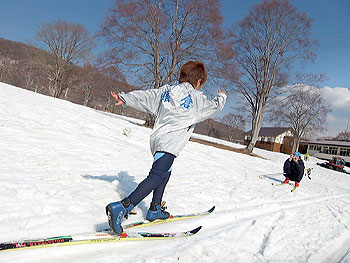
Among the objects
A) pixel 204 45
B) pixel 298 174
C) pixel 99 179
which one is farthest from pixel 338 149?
pixel 99 179

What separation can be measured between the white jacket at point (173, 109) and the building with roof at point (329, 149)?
4759 cm

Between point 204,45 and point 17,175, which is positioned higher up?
point 204,45

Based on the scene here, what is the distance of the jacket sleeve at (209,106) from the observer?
2.40 metres

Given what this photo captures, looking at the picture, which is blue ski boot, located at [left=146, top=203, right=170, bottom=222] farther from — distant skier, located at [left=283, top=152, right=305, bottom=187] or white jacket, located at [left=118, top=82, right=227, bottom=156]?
distant skier, located at [left=283, top=152, right=305, bottom=187]

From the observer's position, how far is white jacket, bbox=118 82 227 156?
2227 millimetres

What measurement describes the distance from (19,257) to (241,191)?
14.8 ft

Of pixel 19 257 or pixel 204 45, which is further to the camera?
pixel 204 45

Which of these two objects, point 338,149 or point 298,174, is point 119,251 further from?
point 338,149

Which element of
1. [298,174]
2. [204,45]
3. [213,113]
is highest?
[204,45]

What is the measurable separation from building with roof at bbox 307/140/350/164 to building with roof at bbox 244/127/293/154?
5130mm

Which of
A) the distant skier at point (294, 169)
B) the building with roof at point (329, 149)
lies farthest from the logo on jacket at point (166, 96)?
the building with roof at point (329, 149)

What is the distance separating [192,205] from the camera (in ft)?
11.5

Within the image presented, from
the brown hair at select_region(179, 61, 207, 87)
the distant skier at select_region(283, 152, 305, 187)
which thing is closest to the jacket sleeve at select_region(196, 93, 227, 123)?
the brown hair at select_region(179, 61, 207, 87)

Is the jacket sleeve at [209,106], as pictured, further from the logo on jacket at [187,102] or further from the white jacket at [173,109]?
the logo on jacket at [187,102]
